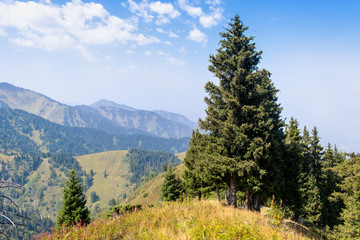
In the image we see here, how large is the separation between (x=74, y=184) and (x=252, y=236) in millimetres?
30050

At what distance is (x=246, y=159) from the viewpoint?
50.5 feet

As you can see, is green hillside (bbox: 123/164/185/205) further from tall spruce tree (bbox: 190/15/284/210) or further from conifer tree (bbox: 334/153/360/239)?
tall spruce tree (bbox: 190/15/284/210)

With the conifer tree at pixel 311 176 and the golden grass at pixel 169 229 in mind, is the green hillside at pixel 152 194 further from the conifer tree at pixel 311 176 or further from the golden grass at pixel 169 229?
the golden grass at pixel 169 229

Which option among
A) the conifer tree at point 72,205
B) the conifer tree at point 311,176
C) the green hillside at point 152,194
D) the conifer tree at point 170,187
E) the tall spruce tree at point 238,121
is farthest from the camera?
the green hillside at point 152,194

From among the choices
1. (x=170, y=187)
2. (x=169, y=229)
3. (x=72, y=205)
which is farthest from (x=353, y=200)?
(x=72, y=205)

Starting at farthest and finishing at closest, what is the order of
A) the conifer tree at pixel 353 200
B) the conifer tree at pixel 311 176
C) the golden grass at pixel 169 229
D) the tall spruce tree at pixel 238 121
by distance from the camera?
the conifer tree at pixel 311 176
the conifer tree at pixel 353 200
the tall spruce tree at pixel 238 121
the golden grass at pixel 169 229

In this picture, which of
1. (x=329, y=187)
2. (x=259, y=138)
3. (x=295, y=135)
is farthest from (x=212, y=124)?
(x=329, y=187)

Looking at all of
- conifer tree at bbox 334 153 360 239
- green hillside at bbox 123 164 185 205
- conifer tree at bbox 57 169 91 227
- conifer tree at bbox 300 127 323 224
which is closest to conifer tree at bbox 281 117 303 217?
conifer tree at bbox 334 153 360 239

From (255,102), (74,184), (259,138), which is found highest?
(255,102)

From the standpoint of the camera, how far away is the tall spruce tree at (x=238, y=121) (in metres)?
15.5

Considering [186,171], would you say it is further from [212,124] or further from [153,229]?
[153,229]

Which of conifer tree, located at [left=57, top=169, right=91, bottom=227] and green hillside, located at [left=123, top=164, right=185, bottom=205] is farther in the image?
green hillside, located at [left=123, top=164, right=185, bottom=205]

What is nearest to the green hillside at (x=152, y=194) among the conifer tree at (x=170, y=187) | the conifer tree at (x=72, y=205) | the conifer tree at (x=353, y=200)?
the conifer tree at (x=170, y=187)

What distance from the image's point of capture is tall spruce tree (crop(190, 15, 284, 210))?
15.5 metres
